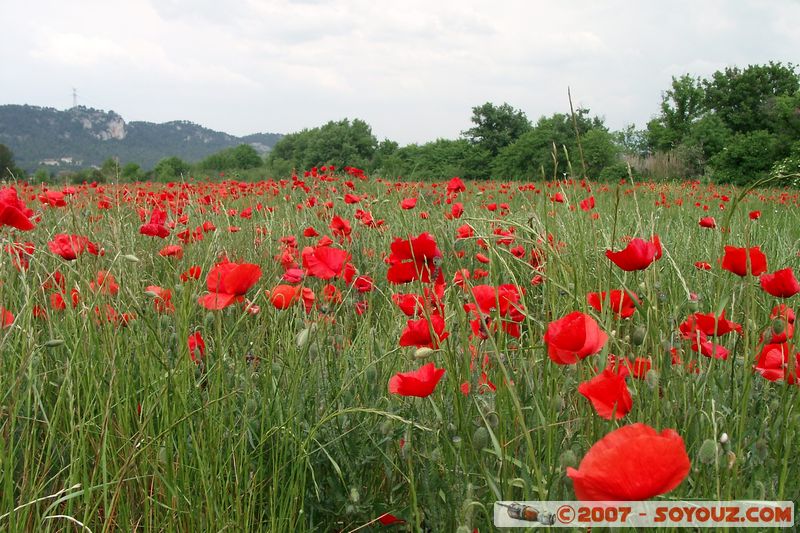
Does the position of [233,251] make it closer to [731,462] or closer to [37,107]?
[731,462]

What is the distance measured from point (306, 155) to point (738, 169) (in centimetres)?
2050

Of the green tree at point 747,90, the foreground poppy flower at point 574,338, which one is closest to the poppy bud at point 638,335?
the foreground poppy flower at point 574,338

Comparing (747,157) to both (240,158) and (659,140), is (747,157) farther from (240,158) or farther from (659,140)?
(240,158)

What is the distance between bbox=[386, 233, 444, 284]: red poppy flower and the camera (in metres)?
1.20

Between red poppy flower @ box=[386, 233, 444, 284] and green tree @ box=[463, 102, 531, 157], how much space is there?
34.9 meters

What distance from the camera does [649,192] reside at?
813 centimetres

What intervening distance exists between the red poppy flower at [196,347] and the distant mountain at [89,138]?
108265 mm

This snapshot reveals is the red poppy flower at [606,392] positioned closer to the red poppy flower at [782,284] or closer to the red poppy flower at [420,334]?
the red poppy flower at [420,334]

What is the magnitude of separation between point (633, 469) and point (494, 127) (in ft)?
122

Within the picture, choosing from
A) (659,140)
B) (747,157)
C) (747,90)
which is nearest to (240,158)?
(659,140)

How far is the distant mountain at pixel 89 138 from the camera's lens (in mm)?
119875

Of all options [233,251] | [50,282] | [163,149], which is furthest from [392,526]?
[163,149]

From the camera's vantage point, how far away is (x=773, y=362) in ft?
3.78

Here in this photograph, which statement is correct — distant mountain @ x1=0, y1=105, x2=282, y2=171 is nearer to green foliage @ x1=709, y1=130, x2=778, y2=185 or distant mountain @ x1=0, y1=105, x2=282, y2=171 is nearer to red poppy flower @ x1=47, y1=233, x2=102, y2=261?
green foliage @ x1=709, y1=130, x2=778, y2=185
